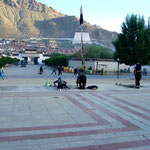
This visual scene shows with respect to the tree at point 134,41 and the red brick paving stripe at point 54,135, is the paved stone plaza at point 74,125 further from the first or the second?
the tree at point 134,41

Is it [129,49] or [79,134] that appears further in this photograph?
[129,49]

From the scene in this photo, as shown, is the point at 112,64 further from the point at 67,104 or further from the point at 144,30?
the point at 67,104

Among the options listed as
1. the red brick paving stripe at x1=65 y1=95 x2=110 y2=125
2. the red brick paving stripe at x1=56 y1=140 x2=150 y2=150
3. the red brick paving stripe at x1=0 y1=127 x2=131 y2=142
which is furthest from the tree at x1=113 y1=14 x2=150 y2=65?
the red brick paving stripe at x1=56 y1=140 x2=150 y2=150

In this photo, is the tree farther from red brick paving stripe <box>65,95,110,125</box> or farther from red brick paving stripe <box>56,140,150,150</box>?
red brick paving stripe <box>56,140,150,150</box>

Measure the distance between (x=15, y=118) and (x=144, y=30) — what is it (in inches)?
881

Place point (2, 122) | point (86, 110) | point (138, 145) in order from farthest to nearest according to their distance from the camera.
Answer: point (86, 110)
point (2, 122)
point (138, 145)

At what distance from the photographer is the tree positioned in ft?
83.8

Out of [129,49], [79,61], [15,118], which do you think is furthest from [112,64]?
[15,118]

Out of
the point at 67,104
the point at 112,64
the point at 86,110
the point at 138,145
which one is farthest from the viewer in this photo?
the point at 112,64

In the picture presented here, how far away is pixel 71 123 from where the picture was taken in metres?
6.61

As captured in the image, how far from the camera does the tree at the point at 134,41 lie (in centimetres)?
2555

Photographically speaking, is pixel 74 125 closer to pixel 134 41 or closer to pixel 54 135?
pixel 54 135

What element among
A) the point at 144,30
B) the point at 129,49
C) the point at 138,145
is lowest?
the point at 138,145

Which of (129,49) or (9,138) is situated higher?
(129,49)
